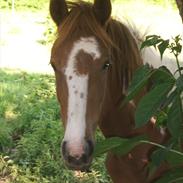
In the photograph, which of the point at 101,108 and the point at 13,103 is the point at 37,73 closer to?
the point at 13,103

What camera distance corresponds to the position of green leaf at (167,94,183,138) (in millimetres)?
964

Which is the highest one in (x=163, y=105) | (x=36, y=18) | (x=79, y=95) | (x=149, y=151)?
(x=163, y=105)

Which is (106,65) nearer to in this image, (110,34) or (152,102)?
(110,34)

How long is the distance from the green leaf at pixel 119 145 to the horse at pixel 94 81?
22.7 inches

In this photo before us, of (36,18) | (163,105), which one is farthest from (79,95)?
(36,18)

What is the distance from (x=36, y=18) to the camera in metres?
11.2

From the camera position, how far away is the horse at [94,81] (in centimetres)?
173

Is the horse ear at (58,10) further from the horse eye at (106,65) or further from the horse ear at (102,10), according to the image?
the horse eye at (106,65)

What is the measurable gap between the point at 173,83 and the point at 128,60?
1.04 meters

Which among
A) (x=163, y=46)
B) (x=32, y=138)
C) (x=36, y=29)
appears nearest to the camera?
(x=163, y=46)

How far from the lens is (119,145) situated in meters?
1.04

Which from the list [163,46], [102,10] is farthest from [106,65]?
[163,46]

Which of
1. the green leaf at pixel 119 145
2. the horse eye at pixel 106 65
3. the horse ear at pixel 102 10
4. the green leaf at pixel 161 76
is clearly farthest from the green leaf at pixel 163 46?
the horse ear at pixel 102 10

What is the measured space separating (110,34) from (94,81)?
10.8 inches
